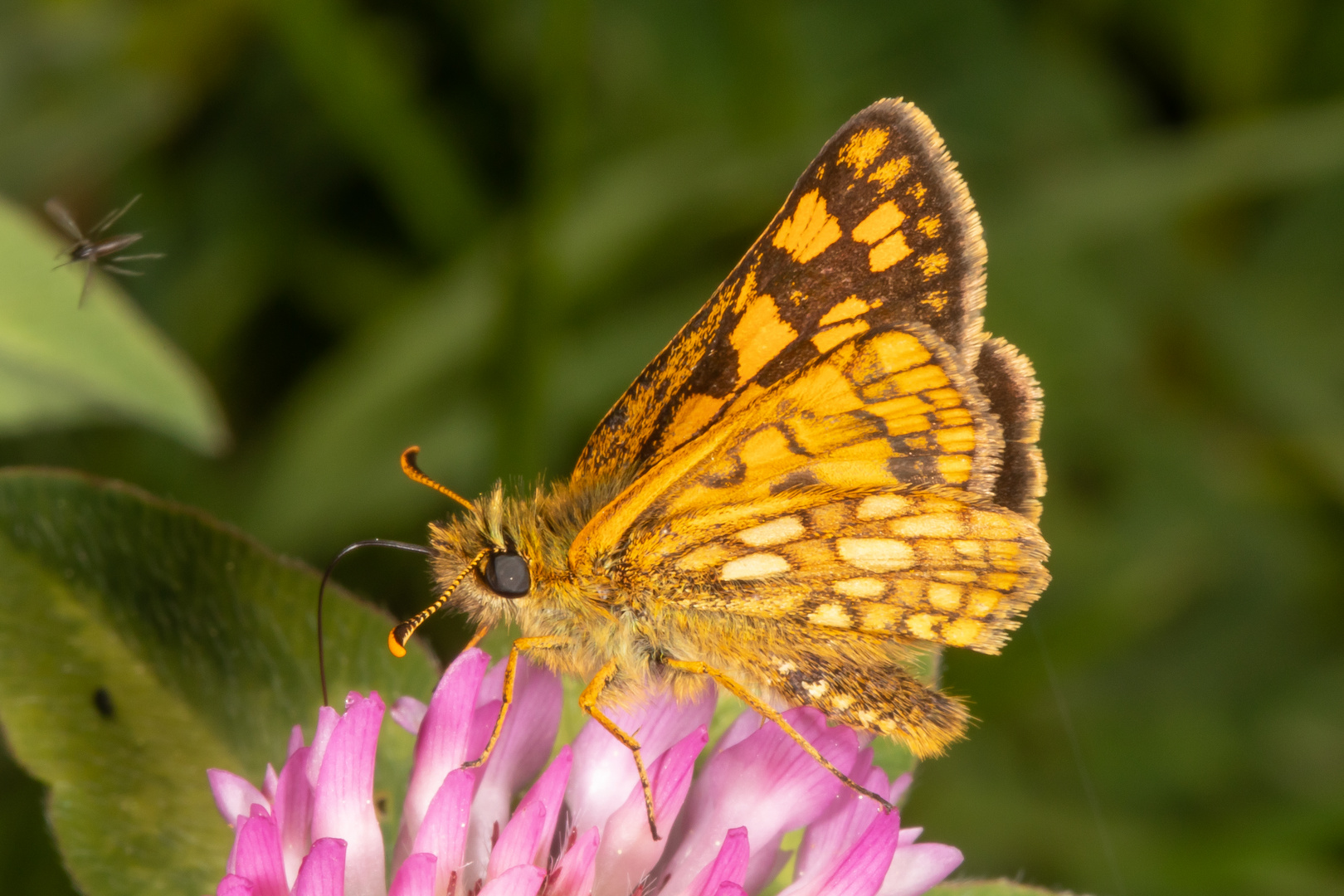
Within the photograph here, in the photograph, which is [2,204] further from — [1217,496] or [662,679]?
[1217,496]

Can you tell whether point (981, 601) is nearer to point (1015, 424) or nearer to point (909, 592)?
point (909, 592)

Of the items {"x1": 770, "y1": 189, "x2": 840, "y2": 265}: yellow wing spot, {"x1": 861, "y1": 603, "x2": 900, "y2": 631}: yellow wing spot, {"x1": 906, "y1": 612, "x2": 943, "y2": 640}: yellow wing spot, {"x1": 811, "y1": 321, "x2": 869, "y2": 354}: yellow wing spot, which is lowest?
{"x1": 861, "y1": 603, "x2": 900, "y2": 631}: yellow wing spot

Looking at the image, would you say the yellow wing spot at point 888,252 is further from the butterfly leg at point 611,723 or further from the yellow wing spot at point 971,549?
the butterfly leg at point 611,723

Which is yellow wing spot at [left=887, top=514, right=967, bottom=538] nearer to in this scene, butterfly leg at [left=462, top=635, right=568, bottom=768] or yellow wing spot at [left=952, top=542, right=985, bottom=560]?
yellow wing spot at [left=952, top=542, right=985, bottom=560]

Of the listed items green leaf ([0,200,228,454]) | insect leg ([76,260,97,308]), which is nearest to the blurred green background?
green leaf ([0,200,228,454])

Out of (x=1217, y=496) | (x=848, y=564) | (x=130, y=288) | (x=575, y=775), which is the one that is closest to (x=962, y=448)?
(x=848, y=564)

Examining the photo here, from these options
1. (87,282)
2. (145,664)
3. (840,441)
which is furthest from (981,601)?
(87,282)

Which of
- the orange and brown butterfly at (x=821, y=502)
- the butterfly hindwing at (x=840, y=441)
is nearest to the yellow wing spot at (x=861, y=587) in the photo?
the orange and brown butterfly at (x=821, y=502)
